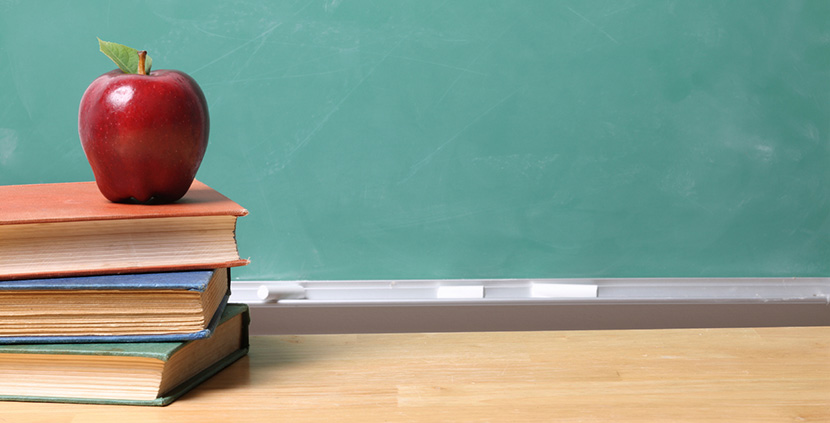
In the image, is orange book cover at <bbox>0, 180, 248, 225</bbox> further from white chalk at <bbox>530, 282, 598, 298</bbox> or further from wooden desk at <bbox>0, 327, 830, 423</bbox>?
white chalk at <bbox>530, 282, 598, 298</bbox>

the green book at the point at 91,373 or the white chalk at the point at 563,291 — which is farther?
the white chalk at the point at 563,291

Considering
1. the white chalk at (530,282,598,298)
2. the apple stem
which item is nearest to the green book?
the apple stem

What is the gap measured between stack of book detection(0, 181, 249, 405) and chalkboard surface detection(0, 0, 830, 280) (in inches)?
23.1

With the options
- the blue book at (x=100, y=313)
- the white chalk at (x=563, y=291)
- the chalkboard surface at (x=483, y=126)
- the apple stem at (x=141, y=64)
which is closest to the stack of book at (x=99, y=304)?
the blue book at (x=100, y=313)

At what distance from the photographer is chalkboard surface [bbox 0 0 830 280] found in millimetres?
1120

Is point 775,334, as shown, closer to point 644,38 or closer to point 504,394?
point 504,394

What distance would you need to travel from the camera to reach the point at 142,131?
1.92 ft

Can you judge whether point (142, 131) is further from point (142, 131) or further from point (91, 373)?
point (91, 373)

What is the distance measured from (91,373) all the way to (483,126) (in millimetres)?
759

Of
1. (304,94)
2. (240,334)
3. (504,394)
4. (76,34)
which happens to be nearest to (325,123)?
(304,94)

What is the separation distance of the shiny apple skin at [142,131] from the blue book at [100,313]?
0.10 meters

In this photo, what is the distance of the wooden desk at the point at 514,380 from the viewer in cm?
54

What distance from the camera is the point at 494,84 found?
3.76ft

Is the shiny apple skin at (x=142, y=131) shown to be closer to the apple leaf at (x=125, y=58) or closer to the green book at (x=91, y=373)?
the apple leaf at (x=125, y=58)
